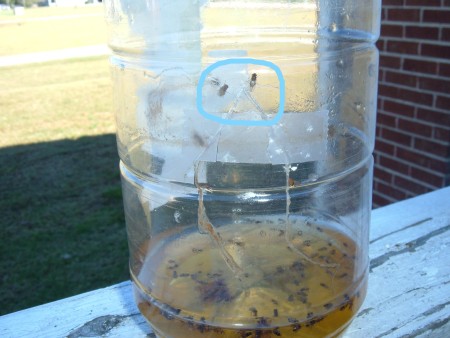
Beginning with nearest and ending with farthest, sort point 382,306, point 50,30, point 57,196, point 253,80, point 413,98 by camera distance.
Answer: point 253,80 < point 382,306 < point 413,98 < point 57,196 < point 50,30

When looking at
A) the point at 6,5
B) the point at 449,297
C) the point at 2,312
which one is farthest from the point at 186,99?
the point at 6,5

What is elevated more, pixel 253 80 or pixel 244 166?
pixel 253 80

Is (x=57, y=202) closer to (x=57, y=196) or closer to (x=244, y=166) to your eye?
(x=57, y=196)

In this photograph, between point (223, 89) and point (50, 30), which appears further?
point (50, 30)

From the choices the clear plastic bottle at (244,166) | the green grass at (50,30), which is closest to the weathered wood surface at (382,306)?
the clear plastic bottle at (244,166)

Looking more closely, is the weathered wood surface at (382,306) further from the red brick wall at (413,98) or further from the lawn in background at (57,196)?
the lawn in background at (57,196)

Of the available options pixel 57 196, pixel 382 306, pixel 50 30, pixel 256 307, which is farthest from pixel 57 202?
pixel 50 30

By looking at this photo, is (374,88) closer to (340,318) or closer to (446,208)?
(340,318)
